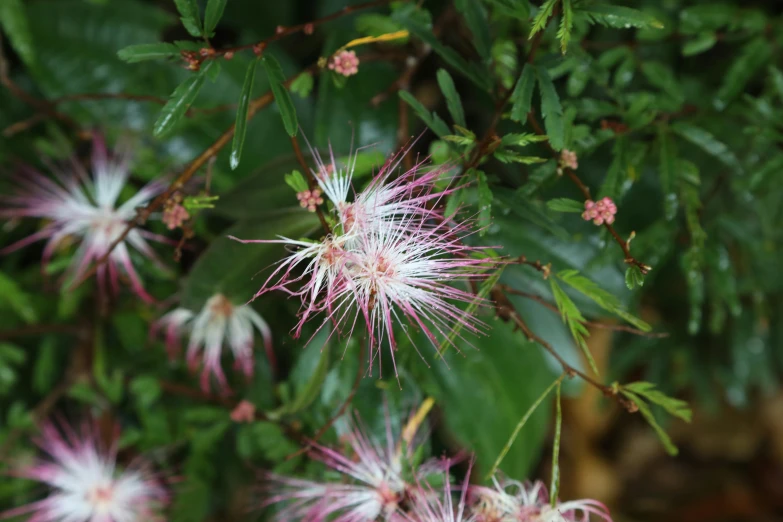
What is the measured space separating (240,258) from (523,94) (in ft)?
0.88

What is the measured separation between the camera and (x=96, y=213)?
73 cm

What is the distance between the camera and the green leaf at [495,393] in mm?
712

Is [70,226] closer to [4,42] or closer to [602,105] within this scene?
[4,42]

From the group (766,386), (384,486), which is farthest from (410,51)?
(766,386)

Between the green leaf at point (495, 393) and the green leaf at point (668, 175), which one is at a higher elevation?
the green leaf at point (668, 175)

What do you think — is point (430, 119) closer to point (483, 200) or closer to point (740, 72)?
point (483, 200)

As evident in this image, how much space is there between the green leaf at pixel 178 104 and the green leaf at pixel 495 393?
1.12ft

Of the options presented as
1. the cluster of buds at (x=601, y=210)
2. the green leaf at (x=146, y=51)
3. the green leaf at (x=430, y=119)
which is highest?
the green leaf at (x=146, y=51)

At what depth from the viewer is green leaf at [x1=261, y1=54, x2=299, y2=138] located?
448mm

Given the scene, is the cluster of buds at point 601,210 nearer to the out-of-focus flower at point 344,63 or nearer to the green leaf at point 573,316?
the green leaf at point 573,316

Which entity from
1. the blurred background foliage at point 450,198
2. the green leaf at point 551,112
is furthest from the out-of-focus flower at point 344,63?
the green leaf at point 551,112

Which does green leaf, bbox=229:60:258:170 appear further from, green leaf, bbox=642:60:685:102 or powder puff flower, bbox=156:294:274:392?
green leaf, bbox=642:60:685:102

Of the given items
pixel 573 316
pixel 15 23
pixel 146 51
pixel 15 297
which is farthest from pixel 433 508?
pixel 15 23

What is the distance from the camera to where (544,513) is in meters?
0.51
